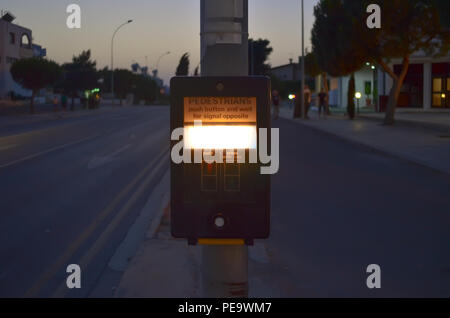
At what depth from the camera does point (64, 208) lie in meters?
9.75

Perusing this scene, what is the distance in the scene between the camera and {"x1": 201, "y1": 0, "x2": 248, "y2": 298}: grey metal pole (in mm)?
2730

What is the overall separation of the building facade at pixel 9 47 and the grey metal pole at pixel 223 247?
3215 inches

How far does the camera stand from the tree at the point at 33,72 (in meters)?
53.1

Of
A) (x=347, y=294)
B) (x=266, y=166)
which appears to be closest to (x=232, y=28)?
(x=266, y=166)

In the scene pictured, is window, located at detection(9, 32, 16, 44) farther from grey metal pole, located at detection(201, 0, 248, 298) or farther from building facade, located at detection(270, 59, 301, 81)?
grey metal pole, located at detection(201, 0, 248, 298)

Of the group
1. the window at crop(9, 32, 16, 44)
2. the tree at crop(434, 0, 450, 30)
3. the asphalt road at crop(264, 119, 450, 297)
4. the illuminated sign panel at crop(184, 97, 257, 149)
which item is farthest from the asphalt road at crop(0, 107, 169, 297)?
the window at crop(9, 32, 16, 44)

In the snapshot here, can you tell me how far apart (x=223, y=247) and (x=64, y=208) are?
745cm

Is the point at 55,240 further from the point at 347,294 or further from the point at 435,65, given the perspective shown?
the point at 435,65

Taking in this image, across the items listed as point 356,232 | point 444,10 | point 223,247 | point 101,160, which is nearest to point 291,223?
point 356,232

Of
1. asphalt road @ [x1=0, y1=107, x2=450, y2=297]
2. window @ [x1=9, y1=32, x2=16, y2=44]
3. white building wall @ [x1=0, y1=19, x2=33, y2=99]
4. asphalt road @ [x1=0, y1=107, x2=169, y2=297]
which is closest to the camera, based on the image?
asphalt road @ [x1=0, y1=107, x2=450, y2=297]

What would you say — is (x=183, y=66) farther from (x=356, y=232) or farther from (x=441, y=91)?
(x=441, y=91)

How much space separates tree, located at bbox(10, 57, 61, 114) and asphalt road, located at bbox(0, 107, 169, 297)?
3494cm

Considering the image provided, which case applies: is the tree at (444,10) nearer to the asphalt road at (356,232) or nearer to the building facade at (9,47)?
the asphalt road at (356,232)

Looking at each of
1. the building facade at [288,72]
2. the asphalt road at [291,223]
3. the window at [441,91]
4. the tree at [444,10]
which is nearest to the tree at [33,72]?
the window at [441,91]
